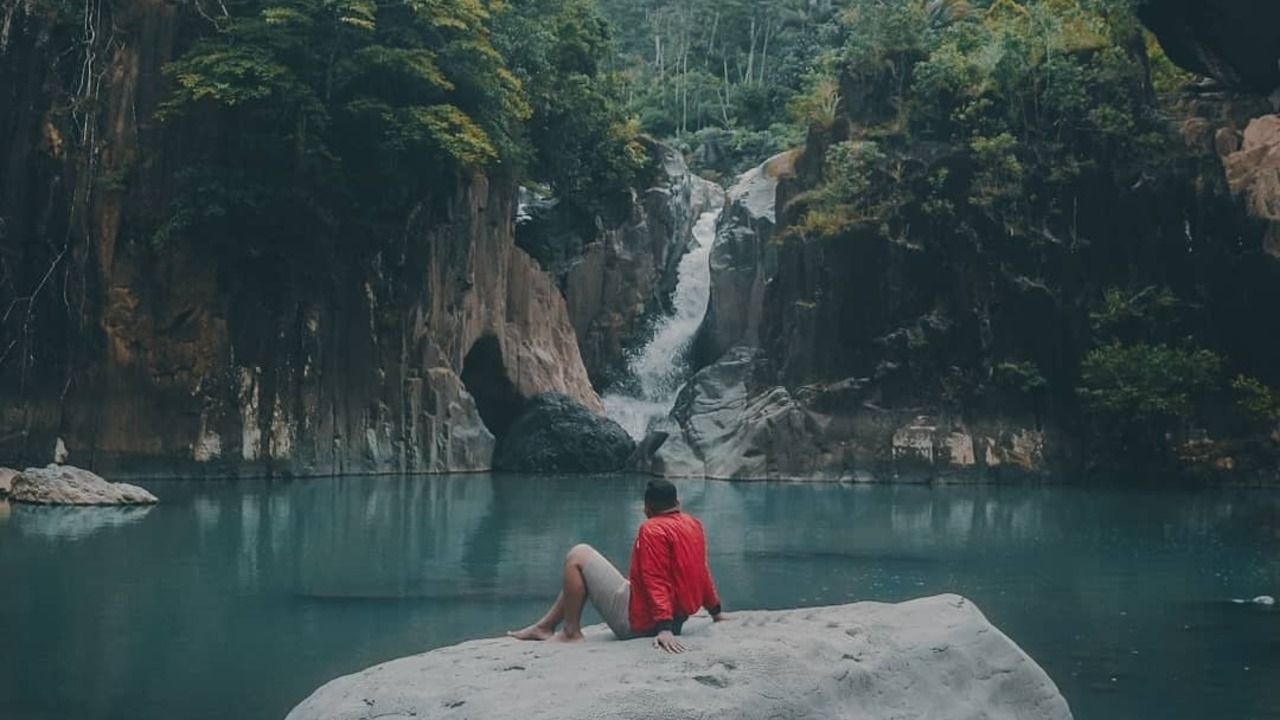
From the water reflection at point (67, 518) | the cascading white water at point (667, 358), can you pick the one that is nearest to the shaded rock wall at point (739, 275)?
the cascading white water at point (667, 358)

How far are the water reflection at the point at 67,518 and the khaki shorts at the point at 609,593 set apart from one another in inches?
532

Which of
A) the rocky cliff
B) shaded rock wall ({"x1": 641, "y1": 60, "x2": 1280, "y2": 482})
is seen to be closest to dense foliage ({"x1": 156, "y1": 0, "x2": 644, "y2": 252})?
the rocky cliff

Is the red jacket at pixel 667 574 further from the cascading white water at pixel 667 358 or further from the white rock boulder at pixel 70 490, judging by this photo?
the cascading white water at pixel 667 358

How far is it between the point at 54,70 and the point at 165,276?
4.22m

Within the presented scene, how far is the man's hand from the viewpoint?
841 centimetres

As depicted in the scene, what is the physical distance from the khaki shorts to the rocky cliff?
2320cm

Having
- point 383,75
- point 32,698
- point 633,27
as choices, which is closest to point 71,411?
point 383,75

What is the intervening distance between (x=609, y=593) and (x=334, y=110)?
83.7ft

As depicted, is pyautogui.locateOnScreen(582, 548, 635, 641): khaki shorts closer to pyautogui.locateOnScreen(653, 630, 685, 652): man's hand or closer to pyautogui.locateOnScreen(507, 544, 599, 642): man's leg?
pyautogui.locateOnScreen(507, 544, 599, 642): man's leg

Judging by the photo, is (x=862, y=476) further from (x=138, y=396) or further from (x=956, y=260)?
(x=138, y=396)

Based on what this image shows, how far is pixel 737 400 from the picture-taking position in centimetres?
3800

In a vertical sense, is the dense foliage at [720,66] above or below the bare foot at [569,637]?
above

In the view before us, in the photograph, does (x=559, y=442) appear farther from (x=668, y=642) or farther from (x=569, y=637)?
(x=668, y=642)

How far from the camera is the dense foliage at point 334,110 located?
3131cm
